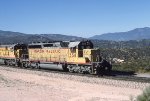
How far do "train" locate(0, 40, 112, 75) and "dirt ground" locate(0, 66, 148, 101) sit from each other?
7.01ft

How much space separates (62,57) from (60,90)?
1099 cm

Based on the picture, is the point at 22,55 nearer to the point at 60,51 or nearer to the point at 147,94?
the point at 60,51

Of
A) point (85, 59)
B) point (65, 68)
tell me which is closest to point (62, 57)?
point (65, 68)

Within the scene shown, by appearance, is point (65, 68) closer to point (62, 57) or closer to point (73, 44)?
point (62, 57)

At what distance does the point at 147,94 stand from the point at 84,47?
2055 cm

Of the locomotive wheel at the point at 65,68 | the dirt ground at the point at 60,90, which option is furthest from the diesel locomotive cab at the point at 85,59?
the dirt ground at the point at 60,90

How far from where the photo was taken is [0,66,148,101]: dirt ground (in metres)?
22.4

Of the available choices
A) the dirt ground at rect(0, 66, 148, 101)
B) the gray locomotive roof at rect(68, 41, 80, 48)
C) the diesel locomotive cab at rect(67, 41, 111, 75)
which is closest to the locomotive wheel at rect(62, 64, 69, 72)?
the diesel locomotive cab at rect(67, 41, 111, 75)

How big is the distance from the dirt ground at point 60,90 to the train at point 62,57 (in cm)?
214

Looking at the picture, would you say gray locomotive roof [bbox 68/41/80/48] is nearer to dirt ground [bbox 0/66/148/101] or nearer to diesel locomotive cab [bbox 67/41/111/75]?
diesel locomotive cab [bbox 67/41/111/75]

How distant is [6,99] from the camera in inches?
904

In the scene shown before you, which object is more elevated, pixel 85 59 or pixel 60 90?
pixel 85 59

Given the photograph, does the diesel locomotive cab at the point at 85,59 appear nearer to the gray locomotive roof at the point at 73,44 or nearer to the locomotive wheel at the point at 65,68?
the gray locomotive roof at the point at 73,44

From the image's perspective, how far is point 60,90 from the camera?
25.7 meters
